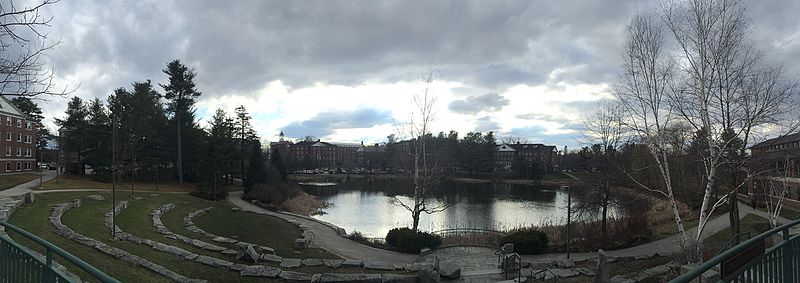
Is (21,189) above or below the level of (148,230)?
above

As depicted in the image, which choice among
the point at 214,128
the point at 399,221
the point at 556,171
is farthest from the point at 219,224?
the point at 556,171

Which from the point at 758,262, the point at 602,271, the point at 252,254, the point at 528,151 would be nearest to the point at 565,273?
the point at 602,271

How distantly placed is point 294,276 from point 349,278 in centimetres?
151

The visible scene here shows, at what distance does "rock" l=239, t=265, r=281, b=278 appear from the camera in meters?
11.6

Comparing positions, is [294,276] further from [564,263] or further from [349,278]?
[564,263]

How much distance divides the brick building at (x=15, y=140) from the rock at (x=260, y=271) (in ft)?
147

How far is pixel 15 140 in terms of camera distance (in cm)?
4356

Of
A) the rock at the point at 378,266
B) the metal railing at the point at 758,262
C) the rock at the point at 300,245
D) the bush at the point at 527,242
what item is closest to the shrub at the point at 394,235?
the rock at the point at 300,245

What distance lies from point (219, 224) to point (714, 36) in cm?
2225

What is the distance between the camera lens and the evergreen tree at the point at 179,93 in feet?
140

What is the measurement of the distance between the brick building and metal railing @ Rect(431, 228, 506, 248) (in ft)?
149

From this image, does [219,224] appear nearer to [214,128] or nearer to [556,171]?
[214,128]

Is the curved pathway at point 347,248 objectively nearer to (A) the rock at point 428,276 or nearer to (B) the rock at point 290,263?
(B) the rock at point 290,263

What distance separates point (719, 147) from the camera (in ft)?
40.4
